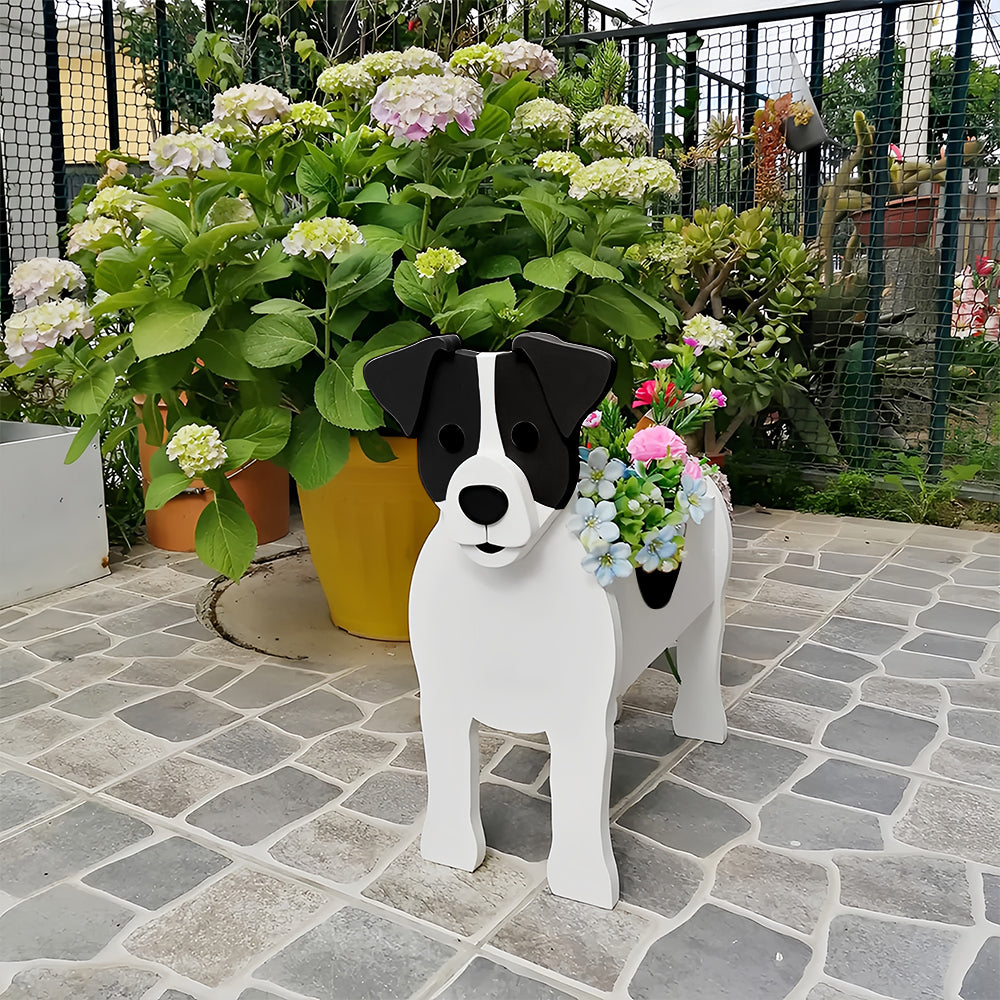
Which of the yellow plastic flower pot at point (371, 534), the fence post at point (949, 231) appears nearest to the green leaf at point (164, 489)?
the yellow plastic flower pot at point (371, 534)

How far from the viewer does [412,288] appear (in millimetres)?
1749

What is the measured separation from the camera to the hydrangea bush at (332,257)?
1.75m

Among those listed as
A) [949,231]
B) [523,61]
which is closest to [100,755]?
[523,61]

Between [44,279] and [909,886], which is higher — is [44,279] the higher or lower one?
the higher one

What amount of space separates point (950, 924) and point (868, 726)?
23.2 inches

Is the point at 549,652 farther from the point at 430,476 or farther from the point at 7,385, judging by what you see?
the point at 7,385

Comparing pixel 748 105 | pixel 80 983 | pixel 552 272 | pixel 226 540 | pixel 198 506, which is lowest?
pixel 80 983

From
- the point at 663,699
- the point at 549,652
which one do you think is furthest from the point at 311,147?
the point at 663,699

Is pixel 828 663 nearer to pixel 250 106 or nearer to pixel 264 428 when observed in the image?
pixel 264 428

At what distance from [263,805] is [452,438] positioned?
698 millimetres

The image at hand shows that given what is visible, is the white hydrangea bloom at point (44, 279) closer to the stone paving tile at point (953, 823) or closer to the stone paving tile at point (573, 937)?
the stone paving tile at point (573, 937)

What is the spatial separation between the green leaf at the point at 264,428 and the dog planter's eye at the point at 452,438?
69 centimetres

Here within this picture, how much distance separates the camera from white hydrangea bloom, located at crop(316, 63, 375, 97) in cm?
196

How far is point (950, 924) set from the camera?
123cm
